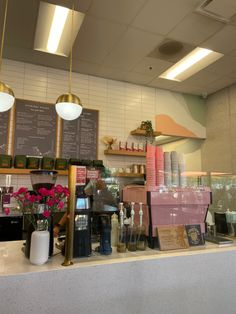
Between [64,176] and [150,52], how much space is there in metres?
2.23

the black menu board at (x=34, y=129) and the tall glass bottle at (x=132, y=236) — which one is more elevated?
the black menu board at (x=34, y=129)

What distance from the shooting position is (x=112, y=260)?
1406mm

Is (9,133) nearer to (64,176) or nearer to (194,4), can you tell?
(64,176)

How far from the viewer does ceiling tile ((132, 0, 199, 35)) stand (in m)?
2.67

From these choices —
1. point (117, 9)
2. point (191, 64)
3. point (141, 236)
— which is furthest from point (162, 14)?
point (141, 236)

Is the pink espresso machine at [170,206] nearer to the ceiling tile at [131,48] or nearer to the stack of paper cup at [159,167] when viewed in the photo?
the stack of paper cup at [159,167]

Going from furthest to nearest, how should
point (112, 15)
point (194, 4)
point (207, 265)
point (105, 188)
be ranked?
point (112, 15)
point (194, 4)
point (105, 188)
point (207, 265)

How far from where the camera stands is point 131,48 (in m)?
3.55

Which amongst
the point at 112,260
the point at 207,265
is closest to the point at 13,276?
the point at 112,260

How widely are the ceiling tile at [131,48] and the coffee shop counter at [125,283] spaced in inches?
103

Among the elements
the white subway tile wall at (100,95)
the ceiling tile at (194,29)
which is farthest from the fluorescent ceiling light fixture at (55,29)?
the ceiling tile at (194,29)

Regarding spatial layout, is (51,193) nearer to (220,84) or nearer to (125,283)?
(125,283)

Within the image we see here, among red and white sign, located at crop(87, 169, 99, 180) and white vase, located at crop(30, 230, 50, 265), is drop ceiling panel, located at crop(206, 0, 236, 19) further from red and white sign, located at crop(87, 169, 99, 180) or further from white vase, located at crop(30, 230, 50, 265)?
white vase, located at crop(30, 230, 50, 265)

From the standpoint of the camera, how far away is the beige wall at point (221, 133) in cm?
467
